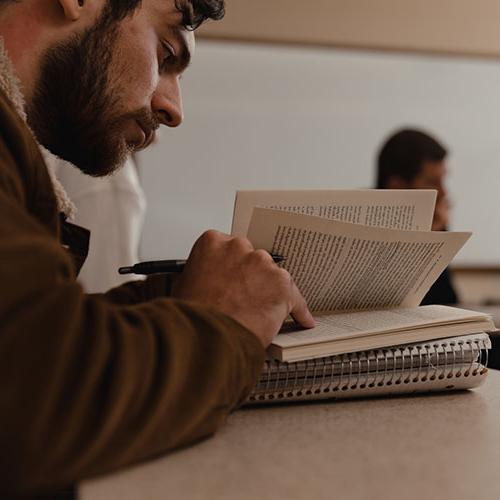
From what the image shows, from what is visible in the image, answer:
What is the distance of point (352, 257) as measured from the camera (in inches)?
31.5

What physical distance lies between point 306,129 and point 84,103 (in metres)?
2.35

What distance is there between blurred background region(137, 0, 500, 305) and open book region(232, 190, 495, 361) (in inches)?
86.6

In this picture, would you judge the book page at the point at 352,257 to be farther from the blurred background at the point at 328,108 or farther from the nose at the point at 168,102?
the blurred background at the point at 328,108

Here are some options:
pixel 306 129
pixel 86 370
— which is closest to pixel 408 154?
pixel 306 129

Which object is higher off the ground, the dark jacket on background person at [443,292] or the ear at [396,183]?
the ear at [396,183]

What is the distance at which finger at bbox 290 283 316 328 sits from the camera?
2.46 feet

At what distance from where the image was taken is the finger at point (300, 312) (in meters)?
0.75

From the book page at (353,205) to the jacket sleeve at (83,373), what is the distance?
25cm

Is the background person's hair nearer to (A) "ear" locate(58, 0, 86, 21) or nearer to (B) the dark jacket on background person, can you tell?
(B) the dark jacket on background person

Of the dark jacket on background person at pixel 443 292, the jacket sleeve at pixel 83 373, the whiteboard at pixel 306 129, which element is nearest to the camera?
the jacket sleeve at pixel 83 373

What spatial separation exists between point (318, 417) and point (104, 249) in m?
1.30

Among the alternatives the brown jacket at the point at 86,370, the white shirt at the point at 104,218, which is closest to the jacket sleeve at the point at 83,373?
the brown jacket at the point at 86,370

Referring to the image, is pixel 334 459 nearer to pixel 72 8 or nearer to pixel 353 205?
pixel 353 205

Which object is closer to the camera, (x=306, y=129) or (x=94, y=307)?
(x=94, y=307)
